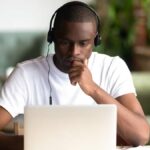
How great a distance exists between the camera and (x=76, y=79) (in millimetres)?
1688

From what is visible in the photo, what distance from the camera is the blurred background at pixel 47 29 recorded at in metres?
4.68

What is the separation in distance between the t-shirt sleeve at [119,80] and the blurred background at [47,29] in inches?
95.5

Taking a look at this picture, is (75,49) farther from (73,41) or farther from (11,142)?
(11,142)

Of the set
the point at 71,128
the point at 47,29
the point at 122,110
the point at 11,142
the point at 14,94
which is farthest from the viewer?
the point at 47,29

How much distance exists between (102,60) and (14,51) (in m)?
2.83

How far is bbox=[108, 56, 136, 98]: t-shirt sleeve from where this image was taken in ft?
6.04

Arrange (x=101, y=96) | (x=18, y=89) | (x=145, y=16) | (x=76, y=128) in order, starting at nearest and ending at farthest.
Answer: (x=76, y=128) < (x=101, y=96) < (x=18, y=89) < (x=145, y=16)

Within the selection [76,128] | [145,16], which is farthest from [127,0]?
[76,128]

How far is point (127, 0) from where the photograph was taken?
4.94m

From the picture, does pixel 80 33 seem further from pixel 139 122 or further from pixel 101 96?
pixel 139 122

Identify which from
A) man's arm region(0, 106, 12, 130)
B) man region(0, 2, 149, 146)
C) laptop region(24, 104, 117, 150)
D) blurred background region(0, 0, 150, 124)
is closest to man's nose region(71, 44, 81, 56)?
man region(0, 2, 149, 146)

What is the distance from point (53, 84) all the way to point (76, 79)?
0.20 m

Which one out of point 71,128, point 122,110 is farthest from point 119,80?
point 71,128

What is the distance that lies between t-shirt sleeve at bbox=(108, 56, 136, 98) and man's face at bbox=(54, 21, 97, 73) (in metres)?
0.17
